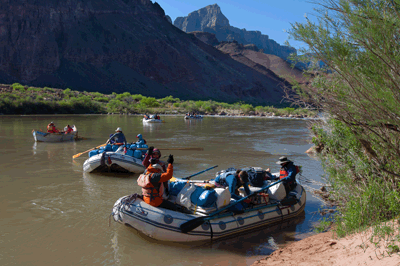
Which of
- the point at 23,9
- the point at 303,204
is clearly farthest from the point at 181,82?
the point at 303,204

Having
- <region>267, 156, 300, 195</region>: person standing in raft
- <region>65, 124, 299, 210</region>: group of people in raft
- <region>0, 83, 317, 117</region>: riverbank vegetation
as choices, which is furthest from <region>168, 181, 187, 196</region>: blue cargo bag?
<region>0, 83, 317, 117</region>: riverbank vegetation

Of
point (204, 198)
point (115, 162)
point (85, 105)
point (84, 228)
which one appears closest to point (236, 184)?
point (204, 198)

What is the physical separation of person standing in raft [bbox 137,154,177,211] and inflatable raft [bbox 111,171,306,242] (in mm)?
149

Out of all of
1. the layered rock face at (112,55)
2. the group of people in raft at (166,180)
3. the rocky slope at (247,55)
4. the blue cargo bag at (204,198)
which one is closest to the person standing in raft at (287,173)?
the group of people in raft at (166,180)

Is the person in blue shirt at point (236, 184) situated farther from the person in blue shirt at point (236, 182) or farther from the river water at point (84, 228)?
the river water at point (84, 228)

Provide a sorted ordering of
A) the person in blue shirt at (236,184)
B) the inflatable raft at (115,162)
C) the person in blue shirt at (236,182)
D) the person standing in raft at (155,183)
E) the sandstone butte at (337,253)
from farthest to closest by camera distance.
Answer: the inflatable raft at (115,162)
the person in blue shirt at (236,182)
the person in blue shirt at (236,184)
the person standing in raft at (155,183)
the sandstone butte at (337,253)

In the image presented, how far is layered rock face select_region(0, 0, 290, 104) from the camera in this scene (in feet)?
264

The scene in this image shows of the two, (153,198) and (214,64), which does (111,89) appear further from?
(153,198)

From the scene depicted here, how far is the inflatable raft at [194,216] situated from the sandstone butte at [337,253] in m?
1.14

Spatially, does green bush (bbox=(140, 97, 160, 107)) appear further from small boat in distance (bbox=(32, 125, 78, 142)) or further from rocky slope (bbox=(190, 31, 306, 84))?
rocky slope (bbox=(190, 31, 306, 84))

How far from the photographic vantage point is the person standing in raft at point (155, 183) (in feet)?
20.9

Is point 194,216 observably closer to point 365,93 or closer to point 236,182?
point 236,182

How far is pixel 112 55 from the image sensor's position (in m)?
92.7

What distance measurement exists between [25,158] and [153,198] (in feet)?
36.3
